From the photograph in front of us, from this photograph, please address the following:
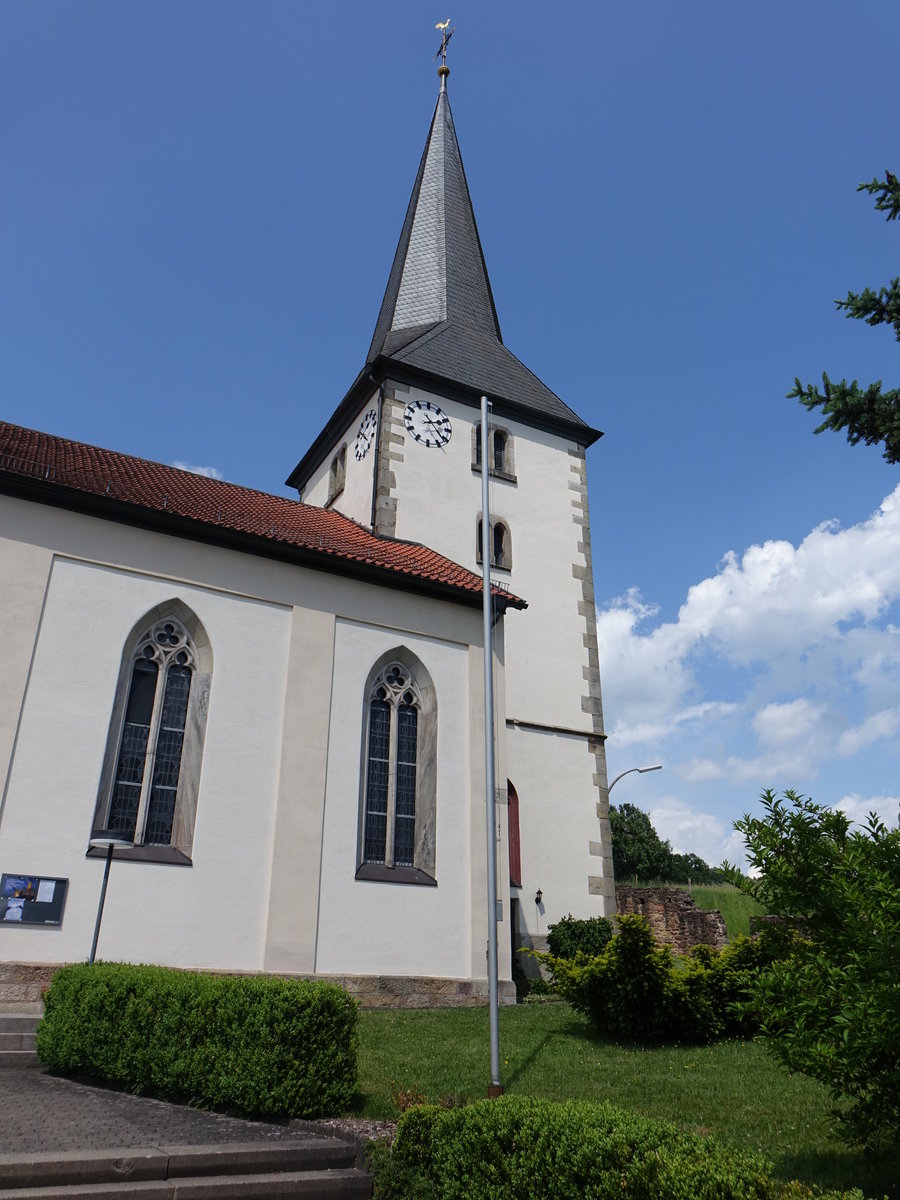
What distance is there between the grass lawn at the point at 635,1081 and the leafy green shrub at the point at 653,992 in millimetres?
329

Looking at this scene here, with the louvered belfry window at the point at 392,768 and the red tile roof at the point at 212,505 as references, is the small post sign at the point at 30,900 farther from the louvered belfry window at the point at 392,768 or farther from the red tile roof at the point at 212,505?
the red tile roof at the point at 212,505

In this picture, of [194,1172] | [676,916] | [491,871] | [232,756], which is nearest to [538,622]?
[232,756]

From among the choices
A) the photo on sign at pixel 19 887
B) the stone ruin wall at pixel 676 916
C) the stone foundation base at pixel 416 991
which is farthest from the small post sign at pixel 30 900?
the stone ruin wall at pixel 676 916

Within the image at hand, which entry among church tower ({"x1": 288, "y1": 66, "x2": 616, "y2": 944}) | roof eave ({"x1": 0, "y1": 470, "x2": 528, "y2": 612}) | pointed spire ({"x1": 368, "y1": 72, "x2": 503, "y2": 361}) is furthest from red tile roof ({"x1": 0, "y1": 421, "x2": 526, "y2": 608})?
pointed spire ({"x1": 368, "y1": 72, "x2": 503, "y2": 361})

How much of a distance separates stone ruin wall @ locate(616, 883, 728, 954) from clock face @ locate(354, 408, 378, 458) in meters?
14.4

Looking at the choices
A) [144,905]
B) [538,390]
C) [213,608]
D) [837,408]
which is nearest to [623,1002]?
[144,905]

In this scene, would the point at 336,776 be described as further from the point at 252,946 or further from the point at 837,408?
the point at 837,408

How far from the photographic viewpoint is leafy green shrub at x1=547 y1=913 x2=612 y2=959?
17062mm

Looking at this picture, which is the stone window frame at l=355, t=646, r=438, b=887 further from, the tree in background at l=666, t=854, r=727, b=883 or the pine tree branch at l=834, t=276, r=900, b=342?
the tree in background at l=666, t=854, r=727, b=883

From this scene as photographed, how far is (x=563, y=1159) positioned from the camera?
425 cm

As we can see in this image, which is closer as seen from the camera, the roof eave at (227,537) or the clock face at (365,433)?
the roof eave at (227,537)

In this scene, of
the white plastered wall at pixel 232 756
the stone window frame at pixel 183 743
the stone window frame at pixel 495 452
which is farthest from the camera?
the stone window frame at pixel 495 452

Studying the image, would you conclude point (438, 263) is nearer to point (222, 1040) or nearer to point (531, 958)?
point (531, 958)

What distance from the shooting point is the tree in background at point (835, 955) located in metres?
4.30
